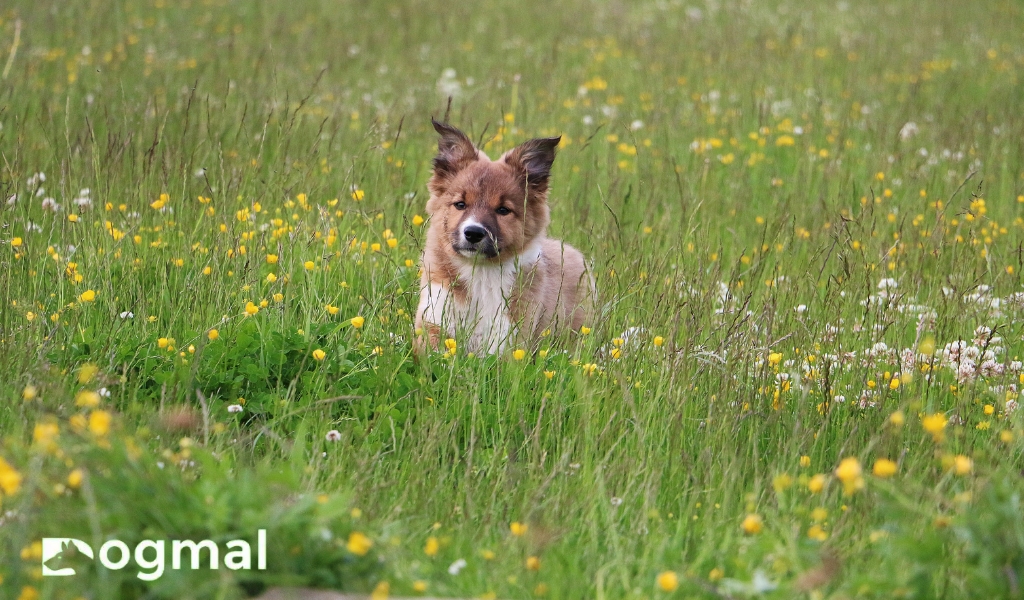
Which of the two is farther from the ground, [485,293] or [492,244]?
[492,244]

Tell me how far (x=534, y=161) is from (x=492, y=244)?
570mm

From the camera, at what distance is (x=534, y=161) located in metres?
5.39

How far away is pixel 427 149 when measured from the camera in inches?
299

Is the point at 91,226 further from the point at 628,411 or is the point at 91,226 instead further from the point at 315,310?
the point at 628,411

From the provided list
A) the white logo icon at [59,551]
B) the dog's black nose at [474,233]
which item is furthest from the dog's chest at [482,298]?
the white logo icon at [59,551]

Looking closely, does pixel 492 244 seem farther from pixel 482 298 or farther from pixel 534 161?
pixel 534 161

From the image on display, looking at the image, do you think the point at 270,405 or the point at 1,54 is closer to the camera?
the point at 270,405

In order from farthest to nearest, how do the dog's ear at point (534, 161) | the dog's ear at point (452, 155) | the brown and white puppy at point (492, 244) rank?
the dog's ear at point (452, 155) < the dog's ear at point (534, 161) < the brown and white puppy at point (492, 244)

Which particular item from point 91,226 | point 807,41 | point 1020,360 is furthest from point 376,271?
point 807,41

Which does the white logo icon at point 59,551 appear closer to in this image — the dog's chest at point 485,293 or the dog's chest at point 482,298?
the dog's chest at point 482,298

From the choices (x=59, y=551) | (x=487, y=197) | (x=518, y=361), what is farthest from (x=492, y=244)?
(x=59, y=551)

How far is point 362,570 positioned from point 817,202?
5417mm

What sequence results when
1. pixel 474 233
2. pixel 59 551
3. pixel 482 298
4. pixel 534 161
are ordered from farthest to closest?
pixel 534 161 < pixel 482 298 < pixel 474 233 < pixel 59 551

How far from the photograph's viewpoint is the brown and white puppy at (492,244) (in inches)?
199
